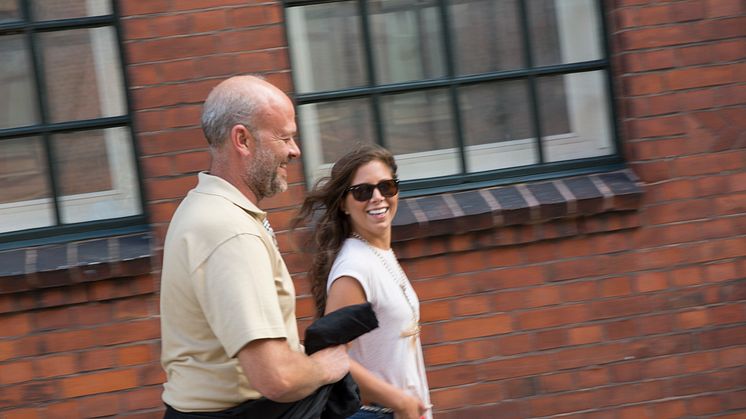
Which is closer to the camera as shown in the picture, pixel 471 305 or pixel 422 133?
pixel 471 305

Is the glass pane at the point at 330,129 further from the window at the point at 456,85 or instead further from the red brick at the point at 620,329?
the red brick at the point at 620,329

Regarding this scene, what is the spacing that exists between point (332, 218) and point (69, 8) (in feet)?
6.21

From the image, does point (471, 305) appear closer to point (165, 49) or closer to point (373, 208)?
point (373, 208)

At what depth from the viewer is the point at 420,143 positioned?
15.5ft

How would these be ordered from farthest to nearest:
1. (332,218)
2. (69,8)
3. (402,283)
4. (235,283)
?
(69,8) < (332,218) < (402,283) < (235,283)

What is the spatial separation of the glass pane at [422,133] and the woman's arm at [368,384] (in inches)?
63.7

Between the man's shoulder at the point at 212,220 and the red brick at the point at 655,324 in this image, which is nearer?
the man's shoulder at the point at 212,220

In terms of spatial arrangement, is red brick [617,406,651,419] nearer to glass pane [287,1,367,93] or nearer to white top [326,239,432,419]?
white top [326,239,432,419]

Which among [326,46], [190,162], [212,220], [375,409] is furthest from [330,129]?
[212,220]

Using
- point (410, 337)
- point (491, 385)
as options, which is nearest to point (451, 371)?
point (491, 385)

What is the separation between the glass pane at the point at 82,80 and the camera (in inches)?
176

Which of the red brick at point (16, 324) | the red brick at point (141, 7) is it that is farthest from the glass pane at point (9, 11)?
the red brick at point (16, 324)

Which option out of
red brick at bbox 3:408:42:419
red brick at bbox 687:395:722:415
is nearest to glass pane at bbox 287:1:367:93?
red brick at bbox 3:408:42:419

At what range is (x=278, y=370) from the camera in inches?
97.0
